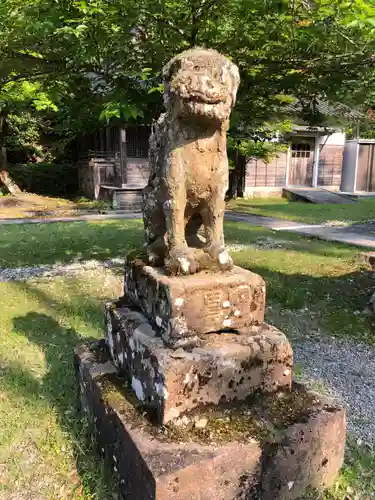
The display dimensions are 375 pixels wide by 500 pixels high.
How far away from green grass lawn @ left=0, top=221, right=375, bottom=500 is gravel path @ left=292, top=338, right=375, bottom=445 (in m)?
0.24

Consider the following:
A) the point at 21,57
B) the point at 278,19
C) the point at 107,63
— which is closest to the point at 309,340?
the point at 278,19

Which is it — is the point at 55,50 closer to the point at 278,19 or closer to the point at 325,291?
the point at 278,19

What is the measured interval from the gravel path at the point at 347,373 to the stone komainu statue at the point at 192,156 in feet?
5.19

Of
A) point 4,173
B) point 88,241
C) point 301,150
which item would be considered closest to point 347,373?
point 88,241

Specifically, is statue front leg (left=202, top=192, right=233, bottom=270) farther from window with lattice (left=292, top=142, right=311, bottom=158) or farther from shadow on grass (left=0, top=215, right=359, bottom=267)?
window with lattice (left=292, top=142, right=311, bottom=158)

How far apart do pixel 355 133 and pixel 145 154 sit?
12.0 meters

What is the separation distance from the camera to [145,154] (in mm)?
17812

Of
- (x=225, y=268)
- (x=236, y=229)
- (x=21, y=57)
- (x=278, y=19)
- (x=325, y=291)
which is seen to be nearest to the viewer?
(x=225, y=268)

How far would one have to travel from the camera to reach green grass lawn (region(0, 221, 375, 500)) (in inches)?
94.1

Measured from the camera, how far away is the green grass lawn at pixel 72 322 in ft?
7.84

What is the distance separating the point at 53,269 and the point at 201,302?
4939 millimetres

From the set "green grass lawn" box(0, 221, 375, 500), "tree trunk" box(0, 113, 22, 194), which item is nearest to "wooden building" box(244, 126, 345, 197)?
"tree trunk" box(0, 113, 22, 194)

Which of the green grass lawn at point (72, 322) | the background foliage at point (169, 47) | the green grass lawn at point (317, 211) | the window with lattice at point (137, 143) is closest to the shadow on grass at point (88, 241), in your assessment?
the green grass lawn at point (72, 322)

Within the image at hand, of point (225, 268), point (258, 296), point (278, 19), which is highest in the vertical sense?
point (278, 19)
